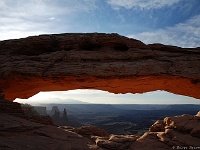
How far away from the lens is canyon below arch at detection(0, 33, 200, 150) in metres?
15.4

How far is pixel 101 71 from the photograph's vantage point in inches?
686

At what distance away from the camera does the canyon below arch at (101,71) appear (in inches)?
607

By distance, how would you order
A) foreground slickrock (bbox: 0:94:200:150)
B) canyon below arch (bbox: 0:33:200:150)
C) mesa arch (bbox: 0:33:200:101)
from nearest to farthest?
foreground slickrock (bbox: 0:94:200:150)
canyon below arch (bbox: 0:33:200:150)
mesa arch (bbox: 0:33:200:101)

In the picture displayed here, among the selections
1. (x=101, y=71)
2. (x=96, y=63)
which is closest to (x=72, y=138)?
(x=101, y=71)

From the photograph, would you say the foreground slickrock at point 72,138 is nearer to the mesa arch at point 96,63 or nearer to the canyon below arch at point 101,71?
the canyon below arch at point 101,71

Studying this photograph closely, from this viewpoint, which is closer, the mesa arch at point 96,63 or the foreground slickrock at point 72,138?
the foreground slickrock at point 72,138

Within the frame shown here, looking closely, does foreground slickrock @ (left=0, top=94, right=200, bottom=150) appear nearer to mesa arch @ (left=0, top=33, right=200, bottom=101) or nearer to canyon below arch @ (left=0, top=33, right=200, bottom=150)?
canyon below arch @ (left=0, top=33, right=200, bottom=150)

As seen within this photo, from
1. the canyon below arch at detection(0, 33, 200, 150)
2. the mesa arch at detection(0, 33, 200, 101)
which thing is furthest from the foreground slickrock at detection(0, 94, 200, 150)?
the mesa arch at detection(0, 33, 200, 101)

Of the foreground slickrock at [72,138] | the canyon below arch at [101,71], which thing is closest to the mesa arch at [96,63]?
the canyon below arch at [101,71]

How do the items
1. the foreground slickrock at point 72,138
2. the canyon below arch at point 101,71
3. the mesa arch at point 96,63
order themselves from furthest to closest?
the mesa arch at point 96,63 → the canyon below arch at point 101,71 → the foreground slickrock at point 72,138

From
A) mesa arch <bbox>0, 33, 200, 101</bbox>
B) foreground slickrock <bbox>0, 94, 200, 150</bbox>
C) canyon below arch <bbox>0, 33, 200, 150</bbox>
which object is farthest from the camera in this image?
mesa arch <bbox>0, 33, 200, 101</bbox>

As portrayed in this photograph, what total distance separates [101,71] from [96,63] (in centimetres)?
99

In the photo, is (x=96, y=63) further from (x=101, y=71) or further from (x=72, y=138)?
(x=72, y=138)

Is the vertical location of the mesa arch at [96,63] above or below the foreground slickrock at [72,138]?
above
